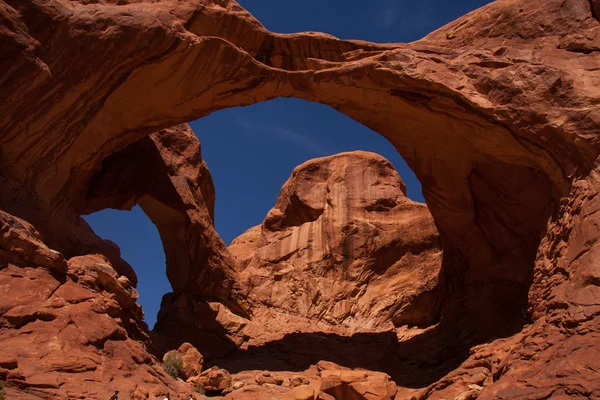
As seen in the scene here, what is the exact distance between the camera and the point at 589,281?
12242 mm

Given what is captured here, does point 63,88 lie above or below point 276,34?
below

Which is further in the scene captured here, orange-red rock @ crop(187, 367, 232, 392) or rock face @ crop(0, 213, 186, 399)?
orange-red rock @ crop(187, 367, 232, 392)

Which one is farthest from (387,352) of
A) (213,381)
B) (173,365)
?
(173,365)

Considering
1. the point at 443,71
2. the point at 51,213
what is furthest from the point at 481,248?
the point at 51,213

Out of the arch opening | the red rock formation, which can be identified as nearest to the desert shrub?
the arch opening

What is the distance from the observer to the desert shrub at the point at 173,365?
1557cm

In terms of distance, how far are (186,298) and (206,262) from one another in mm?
1504

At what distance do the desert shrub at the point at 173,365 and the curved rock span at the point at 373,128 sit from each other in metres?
0.95

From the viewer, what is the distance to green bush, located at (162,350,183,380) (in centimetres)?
1557

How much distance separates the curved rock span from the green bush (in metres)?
0.95

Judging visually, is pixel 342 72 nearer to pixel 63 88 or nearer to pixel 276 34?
pixel 276 34

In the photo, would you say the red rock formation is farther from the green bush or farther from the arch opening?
the green bush

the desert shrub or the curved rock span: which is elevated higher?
the curved rock span

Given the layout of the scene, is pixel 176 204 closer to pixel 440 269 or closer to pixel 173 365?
pixel 173 365
